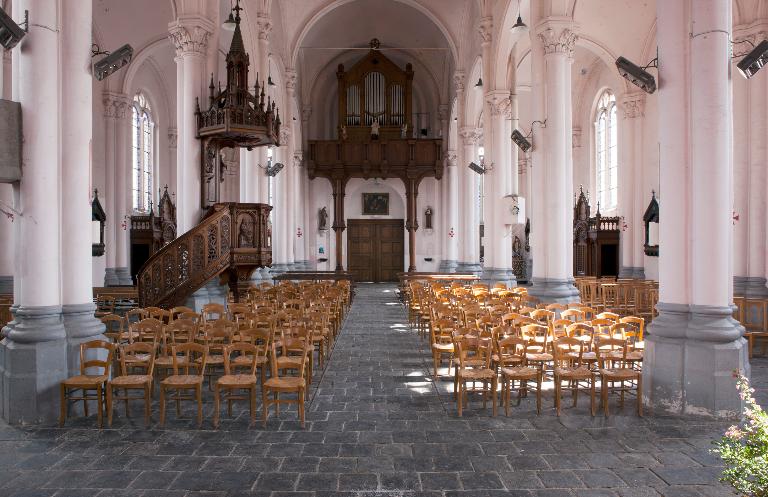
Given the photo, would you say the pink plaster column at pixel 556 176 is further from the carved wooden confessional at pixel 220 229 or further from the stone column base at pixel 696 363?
the carved wooden confessional at pixel 220 229

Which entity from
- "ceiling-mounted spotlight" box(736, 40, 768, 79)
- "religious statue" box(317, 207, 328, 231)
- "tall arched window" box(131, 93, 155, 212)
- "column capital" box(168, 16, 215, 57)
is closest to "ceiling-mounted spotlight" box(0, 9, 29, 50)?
"column capital" box(168, 16, 215, 57)

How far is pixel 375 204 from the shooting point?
107ft

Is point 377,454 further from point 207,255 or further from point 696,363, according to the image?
point 207,255

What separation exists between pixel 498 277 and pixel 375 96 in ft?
53.2

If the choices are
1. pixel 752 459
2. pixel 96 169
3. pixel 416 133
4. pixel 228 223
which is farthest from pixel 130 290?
pixel 416 133

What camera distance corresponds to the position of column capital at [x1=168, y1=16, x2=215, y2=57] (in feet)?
42.4

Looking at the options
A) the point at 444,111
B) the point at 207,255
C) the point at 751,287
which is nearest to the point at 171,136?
the point at 444,111

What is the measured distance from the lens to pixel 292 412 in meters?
6.72

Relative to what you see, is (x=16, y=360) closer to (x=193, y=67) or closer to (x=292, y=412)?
(x=292, y=412)

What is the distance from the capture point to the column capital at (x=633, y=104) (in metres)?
21.1

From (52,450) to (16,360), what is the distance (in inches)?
60.5

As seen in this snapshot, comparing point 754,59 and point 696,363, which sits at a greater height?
point 754,59

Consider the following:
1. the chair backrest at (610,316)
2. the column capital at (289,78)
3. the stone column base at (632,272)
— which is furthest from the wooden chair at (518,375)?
the column capital at (289,78)

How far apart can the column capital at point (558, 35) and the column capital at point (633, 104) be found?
386 inches
